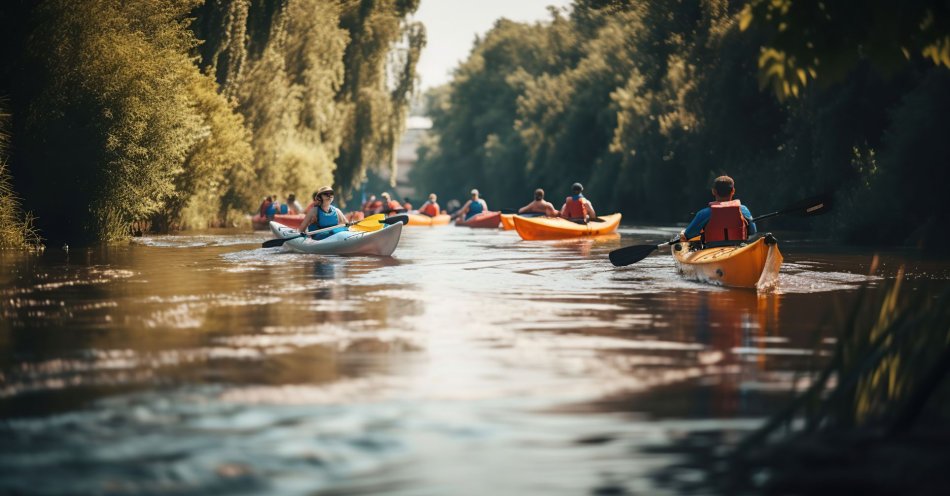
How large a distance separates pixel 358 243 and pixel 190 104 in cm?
811

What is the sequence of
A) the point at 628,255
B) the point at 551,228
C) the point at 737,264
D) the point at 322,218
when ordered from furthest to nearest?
the point at 551,228, the point at 322,218, the point at 628,255, the point at 737,264

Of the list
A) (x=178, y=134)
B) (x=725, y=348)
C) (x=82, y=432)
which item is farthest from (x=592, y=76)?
(x=82, y=432)

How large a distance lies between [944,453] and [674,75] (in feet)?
136

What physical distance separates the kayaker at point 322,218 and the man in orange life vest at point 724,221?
885 centimetres

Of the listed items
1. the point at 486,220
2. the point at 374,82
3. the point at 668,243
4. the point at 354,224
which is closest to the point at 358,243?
the point at 354,224

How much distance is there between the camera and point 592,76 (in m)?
59.6

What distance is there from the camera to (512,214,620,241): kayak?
31375 mm

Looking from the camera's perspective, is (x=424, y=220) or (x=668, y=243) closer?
(x=668, y=243)

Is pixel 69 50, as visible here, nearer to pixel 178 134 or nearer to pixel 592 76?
pixel 178 134

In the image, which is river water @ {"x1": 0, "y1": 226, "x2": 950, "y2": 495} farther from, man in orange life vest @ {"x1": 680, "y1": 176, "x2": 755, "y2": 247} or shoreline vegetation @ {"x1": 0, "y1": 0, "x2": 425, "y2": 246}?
shoreline vegetation @ {"x1": 0, "y1": 0, "x2": 425, "y2": 246}

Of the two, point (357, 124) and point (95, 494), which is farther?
point (357, 124)

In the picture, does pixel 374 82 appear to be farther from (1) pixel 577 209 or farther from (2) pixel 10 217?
(2) pixel 10 217

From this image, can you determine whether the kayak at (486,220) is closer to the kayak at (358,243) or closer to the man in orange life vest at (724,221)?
the kayak at (358,243)

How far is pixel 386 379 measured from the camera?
7.99 metres
